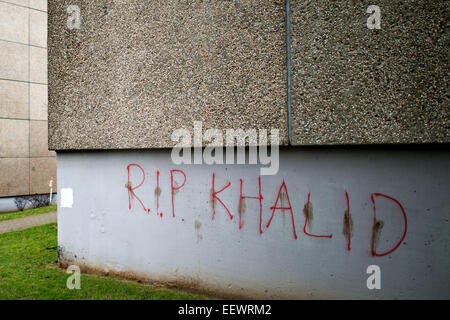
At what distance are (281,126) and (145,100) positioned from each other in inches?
64.9

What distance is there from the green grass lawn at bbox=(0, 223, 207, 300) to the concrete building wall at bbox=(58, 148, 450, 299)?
0.19 metres

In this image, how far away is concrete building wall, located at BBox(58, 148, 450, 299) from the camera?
2801 mm

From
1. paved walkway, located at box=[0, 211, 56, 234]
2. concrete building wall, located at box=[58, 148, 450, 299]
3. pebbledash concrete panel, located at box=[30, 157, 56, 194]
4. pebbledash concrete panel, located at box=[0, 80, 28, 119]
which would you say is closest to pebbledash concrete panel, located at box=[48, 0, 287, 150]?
concrete building wall, located at box=[58, 148, 450, 299]

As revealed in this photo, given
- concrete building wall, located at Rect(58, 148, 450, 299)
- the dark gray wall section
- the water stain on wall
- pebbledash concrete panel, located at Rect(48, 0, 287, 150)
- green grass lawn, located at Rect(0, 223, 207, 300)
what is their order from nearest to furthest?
the dark gray wall section < concrete building wall, located at Rect(58, 148, 450, 299) < pebbledash concrete panel, located at Rect(48, 0, 287, 150) < green grass lawn, located at Rect(0, 223, 207, 300) < the water stain on wall

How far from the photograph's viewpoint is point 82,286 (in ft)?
12.0

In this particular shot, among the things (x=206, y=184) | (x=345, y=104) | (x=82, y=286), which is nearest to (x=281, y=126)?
(x=345, y=104)

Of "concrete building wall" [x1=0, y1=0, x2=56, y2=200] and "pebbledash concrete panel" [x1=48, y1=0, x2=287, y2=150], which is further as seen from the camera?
"concrete building wall" [x1=0, y1=0, x2=56, y2=200]

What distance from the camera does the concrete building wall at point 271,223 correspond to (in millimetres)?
2801

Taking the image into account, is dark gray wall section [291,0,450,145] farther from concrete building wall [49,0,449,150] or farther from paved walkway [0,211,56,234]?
paved walkway [0,211,56,234]

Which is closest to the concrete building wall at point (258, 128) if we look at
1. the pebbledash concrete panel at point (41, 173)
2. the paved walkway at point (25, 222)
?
the paved walkway at point (25, 222)

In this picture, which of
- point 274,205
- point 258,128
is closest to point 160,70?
point 258,128

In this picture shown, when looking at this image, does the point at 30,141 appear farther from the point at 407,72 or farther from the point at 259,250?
the point at 407,72

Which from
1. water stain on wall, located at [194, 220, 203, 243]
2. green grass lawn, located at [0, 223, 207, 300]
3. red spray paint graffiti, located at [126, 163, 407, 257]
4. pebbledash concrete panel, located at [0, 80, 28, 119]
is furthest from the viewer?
pebbledash concrete panel, located at [0, 80, 28, 119]

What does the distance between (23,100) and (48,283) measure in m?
7.28
